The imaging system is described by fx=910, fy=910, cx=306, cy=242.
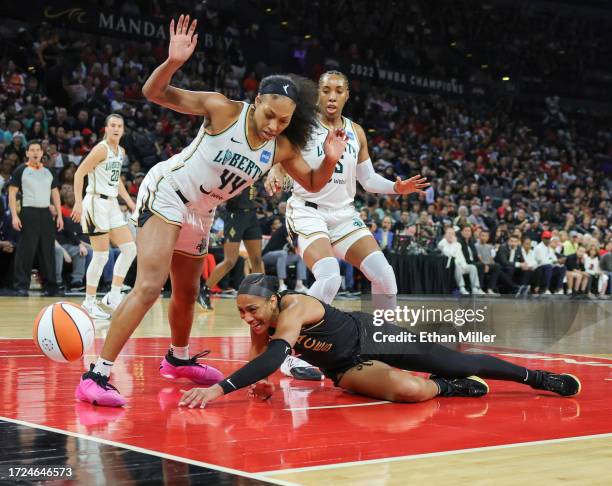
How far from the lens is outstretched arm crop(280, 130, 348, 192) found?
5859 mm

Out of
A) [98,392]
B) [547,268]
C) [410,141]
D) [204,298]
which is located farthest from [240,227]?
[410,141]

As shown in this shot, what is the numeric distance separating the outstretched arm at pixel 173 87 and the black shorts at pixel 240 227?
6.80 metres

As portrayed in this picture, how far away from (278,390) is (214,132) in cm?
185

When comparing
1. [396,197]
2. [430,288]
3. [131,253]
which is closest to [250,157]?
[131,253]

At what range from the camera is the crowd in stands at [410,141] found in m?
18.4

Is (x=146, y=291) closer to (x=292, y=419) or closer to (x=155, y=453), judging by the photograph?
(x=292, y=419)

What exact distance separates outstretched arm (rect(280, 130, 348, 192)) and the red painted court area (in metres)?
1.43

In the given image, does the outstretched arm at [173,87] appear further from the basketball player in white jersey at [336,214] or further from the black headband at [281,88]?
the basketball player in white jersey at [336,214]

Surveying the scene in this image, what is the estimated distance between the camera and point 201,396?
5.27 metres

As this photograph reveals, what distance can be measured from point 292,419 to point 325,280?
1.98 metres

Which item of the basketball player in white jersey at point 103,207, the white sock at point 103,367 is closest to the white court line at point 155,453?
the white sock at point 103,367

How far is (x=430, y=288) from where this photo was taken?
1895cm

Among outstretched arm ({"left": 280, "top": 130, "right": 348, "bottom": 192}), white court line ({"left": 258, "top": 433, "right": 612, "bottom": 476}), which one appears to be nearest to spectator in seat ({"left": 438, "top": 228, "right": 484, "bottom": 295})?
outstretched arm ({"left": 280, "top": 130, "right": 348, "bottom": 192})

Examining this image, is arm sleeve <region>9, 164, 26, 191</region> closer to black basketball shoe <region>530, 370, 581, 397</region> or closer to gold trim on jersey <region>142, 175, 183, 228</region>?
gold trim on jersey <region>142, 175, 183, 228</region>
